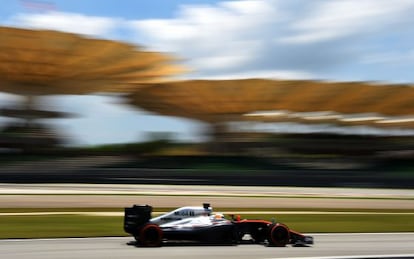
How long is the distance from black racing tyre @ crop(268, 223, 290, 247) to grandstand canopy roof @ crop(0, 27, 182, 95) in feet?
140

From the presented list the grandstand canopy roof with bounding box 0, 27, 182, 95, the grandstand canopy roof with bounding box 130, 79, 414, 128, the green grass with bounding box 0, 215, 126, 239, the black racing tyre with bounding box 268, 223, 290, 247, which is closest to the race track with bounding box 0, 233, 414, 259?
the black racing tyre with bounding box 268, 223, 290, 247

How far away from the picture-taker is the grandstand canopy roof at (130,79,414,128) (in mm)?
64812

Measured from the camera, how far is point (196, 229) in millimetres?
13648

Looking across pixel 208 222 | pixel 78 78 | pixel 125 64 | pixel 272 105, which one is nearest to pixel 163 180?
pixel 125 64

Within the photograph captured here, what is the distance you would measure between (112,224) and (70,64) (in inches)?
1601

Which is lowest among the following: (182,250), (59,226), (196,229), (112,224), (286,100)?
(182,250)

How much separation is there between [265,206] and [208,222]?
51.7 feet

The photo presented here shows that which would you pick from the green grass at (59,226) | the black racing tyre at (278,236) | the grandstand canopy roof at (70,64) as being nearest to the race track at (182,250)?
the black racing tyre at (278,236)

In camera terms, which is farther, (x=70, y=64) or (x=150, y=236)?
(x=70, y=64)

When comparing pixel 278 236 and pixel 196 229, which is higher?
pixel 196 229

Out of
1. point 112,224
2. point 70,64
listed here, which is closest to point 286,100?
point 70,64

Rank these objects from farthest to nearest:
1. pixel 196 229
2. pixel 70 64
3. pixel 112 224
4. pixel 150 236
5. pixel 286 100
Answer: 1. pixel 286 100
2. pixel 70 64
3. pixel 112 224
4. pixel 196 229
5. pixel 150 236

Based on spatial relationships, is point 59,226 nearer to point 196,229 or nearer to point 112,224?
point 112,224

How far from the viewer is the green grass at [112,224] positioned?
16.6 meters
